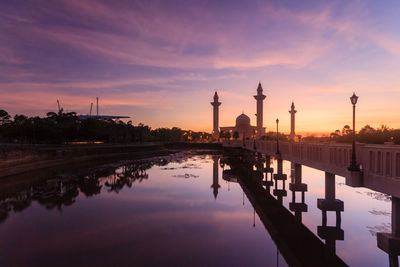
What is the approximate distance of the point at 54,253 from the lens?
16.5 metres

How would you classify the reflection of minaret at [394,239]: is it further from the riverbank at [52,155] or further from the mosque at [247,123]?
the mosque at [247,123]

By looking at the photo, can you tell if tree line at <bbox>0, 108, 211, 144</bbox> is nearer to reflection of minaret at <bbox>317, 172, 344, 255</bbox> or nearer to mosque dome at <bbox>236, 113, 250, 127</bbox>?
mosque dome at <bbox>236, 113, 250, 127</bbox>

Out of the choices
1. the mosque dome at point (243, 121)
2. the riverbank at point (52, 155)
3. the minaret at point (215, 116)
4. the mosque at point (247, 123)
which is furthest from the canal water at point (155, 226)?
the minaret at point (215, 116)

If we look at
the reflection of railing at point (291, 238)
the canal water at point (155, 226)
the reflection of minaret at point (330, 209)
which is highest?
the reflection of minaret at point (330, 209)

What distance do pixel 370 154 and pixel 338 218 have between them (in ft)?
30.0

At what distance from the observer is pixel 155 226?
71.2ft

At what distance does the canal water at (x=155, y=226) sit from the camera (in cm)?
1611

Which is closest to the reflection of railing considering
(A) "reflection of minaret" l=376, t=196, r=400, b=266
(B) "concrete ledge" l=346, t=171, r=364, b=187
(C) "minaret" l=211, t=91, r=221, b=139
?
(A) "reflection of minaret" l=376, t=196, r=400, b=266

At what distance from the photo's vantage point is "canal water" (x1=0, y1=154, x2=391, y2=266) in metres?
16.1

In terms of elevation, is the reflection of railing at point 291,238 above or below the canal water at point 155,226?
above

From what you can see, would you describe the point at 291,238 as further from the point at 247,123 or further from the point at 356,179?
the point at 247,123

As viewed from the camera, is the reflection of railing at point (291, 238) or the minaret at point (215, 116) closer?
the reflection of railing at point (291, 238)

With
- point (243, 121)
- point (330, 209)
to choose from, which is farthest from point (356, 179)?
point (243, 121)

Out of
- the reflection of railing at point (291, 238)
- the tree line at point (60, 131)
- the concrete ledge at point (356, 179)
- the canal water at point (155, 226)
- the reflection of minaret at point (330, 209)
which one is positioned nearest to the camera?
the concrete ledge at point (356, 179)
